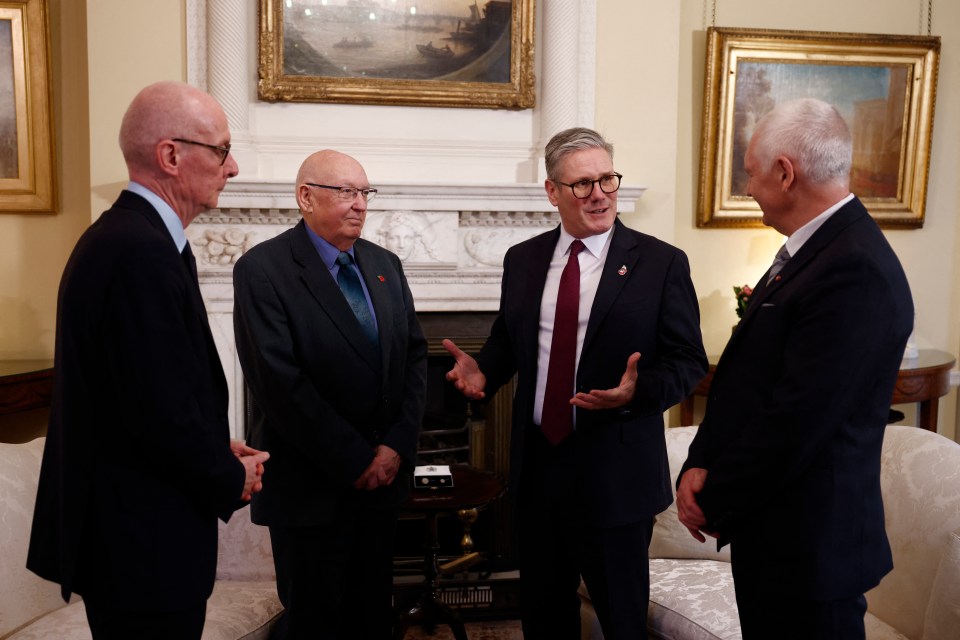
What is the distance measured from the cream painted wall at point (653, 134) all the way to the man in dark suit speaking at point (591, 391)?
6.65ft

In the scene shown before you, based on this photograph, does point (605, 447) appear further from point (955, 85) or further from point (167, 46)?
point (955, 85)

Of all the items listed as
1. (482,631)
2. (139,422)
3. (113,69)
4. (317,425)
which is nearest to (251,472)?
(139,422)

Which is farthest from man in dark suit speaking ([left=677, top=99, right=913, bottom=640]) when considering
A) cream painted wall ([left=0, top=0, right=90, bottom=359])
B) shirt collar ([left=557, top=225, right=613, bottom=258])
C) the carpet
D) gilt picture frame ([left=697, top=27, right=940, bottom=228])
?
cream painted wall ([left=0, top=0, right=90, bottom=359])

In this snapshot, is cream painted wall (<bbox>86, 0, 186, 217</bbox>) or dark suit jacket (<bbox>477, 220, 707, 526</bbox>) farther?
cream painted wall (<bbox>86, 0, 186, 217</bbox>)

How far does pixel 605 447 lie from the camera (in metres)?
2.42

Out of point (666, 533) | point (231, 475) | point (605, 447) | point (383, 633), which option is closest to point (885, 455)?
point (666, 533)

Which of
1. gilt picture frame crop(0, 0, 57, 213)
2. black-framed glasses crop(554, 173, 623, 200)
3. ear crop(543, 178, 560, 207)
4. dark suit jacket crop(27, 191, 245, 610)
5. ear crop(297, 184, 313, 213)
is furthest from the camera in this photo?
gilt picture frame crop(0, 0, 57, 213)

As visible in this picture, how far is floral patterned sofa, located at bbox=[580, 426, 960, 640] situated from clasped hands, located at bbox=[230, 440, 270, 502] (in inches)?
59.3

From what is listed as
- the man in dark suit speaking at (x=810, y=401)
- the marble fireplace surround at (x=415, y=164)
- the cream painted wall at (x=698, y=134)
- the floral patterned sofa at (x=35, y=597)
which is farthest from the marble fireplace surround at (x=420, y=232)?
the man in dark suit speaking at (x=810, y=401)

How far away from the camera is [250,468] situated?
1.94 meters

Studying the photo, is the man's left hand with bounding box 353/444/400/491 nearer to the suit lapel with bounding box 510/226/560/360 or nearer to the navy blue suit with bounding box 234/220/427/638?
the navy blue suit with bounding box 234/220/427/638

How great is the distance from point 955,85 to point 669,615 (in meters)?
4.05

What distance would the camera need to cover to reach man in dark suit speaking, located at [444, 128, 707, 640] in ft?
7.88

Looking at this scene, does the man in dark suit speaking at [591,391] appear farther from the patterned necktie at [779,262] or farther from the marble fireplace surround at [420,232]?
the marble fireplace surround at [420,232]
